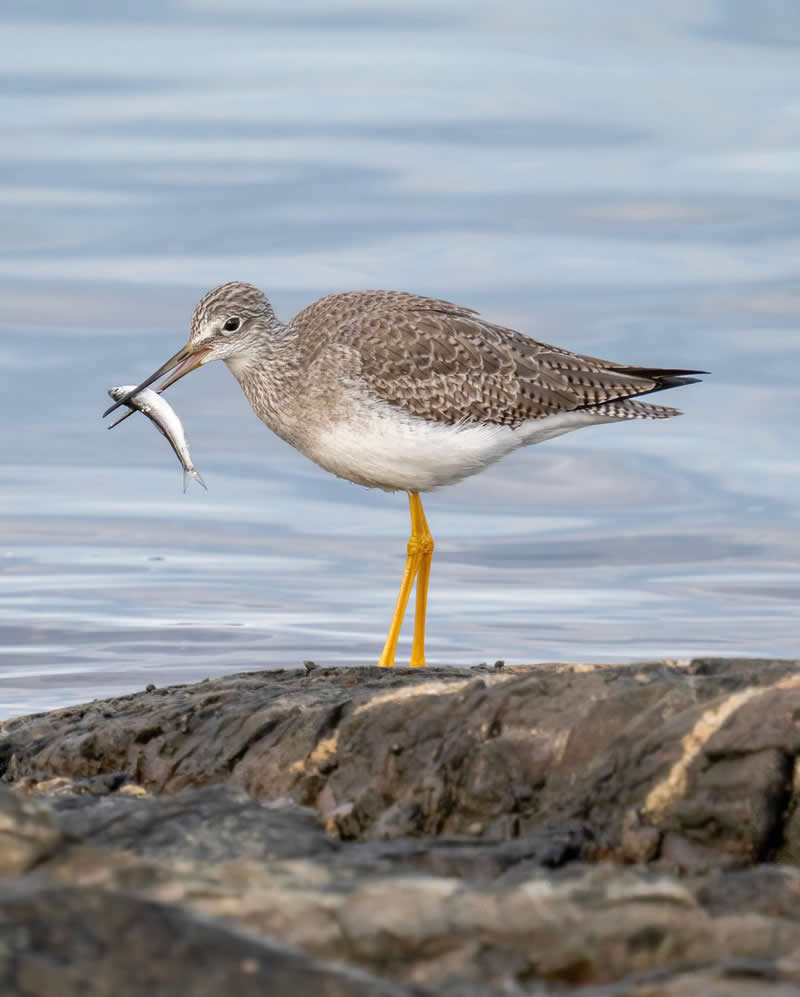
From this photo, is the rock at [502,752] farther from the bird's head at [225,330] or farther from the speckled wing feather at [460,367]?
the bird's head at [225,330]

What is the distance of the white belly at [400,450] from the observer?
410 inches

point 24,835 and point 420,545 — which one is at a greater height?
point 420,545

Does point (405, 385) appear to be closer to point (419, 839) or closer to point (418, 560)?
point (418, 560)

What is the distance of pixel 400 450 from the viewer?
1045cm

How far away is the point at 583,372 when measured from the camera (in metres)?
11.7

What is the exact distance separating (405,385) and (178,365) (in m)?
1.65

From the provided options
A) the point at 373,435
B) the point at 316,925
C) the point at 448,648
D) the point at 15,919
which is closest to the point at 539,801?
the point at 316,925

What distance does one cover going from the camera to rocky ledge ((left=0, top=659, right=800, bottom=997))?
Answer: 3.82 metres

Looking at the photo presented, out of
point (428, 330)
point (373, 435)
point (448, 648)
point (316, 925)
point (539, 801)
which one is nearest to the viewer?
point (316, 925)

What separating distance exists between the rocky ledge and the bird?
3139mm

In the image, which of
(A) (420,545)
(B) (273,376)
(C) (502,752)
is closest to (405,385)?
(B) (273,376)

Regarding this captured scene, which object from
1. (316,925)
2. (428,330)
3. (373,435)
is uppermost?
(428,330)

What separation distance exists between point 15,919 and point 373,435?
682 cm

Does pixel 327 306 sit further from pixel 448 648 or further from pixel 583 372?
pixel 448 648
